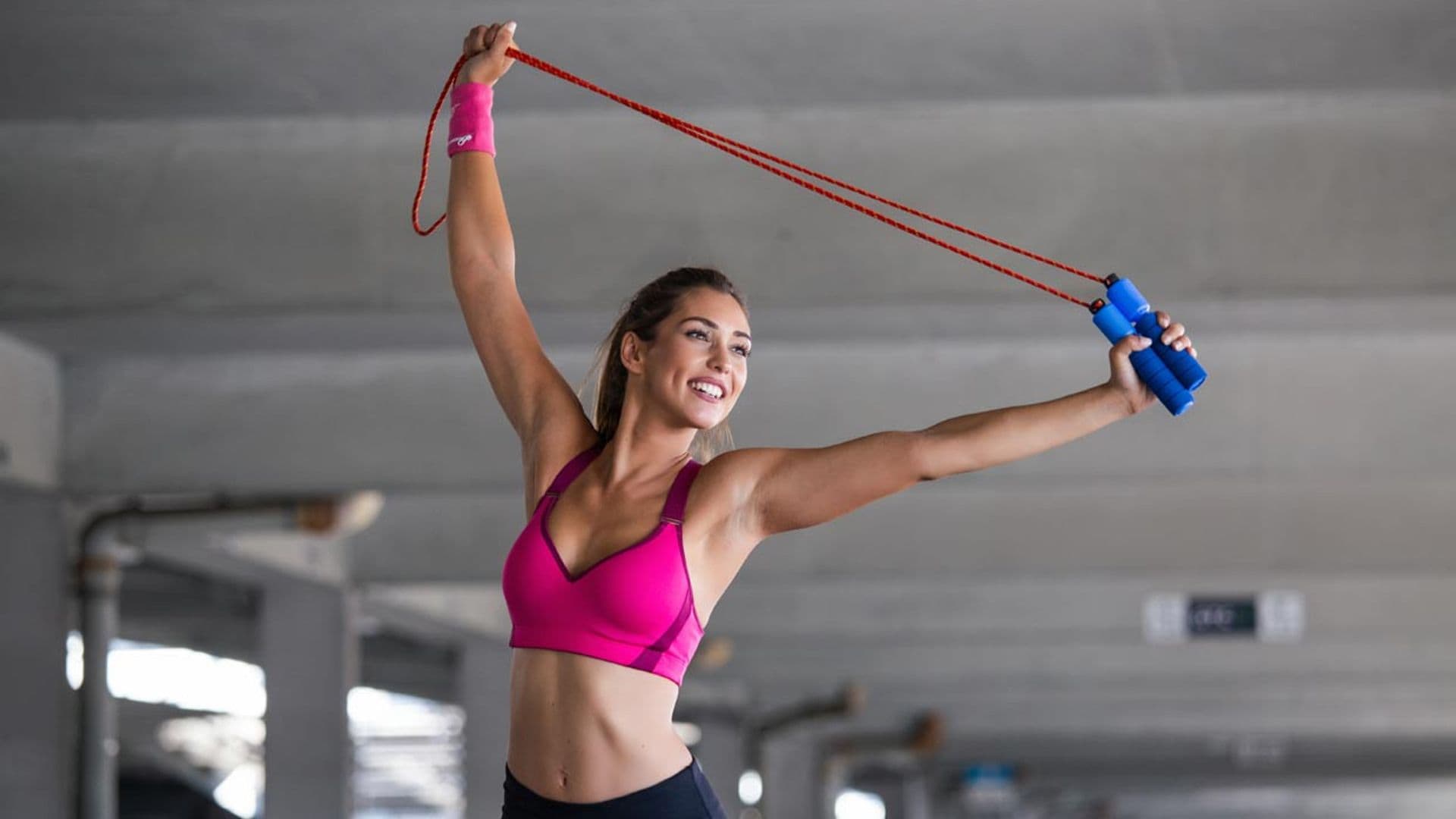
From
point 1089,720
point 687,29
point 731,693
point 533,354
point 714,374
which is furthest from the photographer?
point 1089,720

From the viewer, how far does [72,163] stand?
670cm

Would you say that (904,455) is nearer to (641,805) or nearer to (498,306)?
(641,805)

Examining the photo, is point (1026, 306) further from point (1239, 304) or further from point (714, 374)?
point (714, 374)

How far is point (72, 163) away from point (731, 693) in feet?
57.1

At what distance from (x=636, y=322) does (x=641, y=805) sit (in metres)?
0.86

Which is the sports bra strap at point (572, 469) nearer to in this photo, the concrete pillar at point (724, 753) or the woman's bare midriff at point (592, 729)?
the woman's bare midriff at point (592, 729)

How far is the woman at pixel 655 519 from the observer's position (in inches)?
120

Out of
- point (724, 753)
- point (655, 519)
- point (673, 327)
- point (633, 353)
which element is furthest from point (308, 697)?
point (724, 753)

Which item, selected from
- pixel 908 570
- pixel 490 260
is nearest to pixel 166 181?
pixel 490 260

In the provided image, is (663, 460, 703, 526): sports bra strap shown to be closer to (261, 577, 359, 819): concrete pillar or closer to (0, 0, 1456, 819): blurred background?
(0, 0, 1456, 819): blurred background

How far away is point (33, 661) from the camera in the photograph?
9062 millimetres

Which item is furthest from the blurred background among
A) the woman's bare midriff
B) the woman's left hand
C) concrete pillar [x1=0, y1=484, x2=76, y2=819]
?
the woman's bare midriff

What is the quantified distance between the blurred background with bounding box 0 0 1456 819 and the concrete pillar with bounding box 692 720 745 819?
28.3 ft

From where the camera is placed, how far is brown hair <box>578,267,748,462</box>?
3.36m
